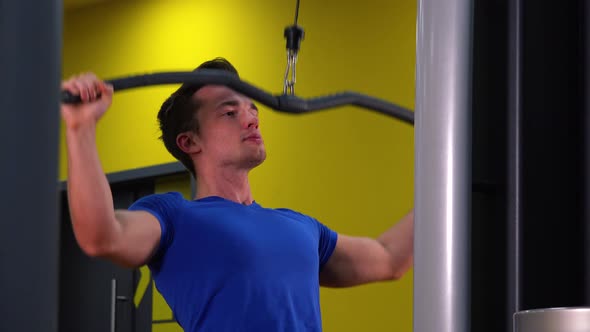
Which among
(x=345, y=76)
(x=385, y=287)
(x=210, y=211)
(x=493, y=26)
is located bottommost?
(x=385, y=287)

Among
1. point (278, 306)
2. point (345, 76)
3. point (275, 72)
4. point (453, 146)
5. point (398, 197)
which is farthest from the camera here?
point (275, 72)

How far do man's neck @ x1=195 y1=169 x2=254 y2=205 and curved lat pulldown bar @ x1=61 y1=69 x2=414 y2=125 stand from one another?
547mm

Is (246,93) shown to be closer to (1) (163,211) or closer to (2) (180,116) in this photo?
(1) (163,211)

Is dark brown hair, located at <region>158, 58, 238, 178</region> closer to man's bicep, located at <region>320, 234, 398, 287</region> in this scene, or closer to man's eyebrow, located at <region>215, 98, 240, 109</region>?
man's eyebrow, located at <region>215, 98, 240, 109</region>

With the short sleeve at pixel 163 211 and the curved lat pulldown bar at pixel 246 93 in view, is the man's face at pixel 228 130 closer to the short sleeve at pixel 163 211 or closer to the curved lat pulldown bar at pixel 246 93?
the short sleeve at pixel 163 211

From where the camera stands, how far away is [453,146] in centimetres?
59

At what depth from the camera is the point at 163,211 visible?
4.09 ft

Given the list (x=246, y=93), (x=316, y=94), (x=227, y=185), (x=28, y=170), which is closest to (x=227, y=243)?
(x=227, y=185)

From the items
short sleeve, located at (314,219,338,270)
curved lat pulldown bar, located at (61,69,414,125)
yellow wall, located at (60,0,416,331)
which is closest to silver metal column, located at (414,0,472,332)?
curved lat pulldown bar, located at (61,69,414,125)

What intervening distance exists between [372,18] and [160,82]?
2524mm

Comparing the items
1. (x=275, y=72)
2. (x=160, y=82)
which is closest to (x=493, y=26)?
(x=160, y=82)

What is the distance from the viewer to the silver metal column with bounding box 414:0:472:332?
58 centimetres

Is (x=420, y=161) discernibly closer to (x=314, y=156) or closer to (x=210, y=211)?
(x=210, y=211)

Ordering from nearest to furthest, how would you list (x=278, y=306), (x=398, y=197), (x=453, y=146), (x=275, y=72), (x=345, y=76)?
(x=453, y=146) → (x=278, y=306) → (x=398, y=197) → (x=345, y=76) → (x=275, y=72)
